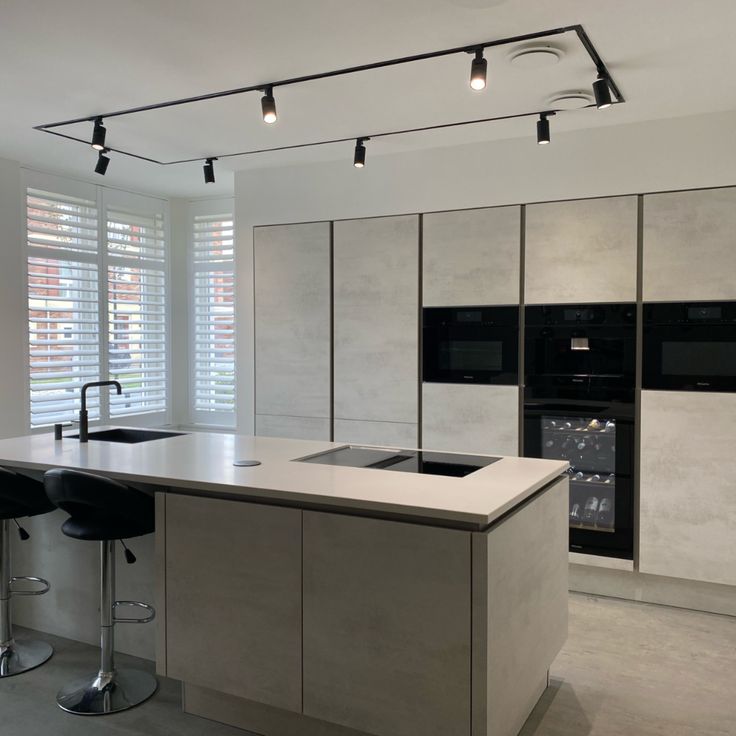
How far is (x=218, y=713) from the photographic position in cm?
268

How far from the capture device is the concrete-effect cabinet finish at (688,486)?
3.70 meters

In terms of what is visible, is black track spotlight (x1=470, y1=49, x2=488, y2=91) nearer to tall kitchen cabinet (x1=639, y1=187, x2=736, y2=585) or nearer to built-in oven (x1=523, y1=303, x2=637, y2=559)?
tall kitchen cabinet (x1=639, y1=187, x2=736, y2=585)

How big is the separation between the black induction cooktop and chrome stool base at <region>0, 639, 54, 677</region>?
58.8 inches

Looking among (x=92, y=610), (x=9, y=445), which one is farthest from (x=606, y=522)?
(x=9, y=445)

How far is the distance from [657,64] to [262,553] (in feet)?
8.44

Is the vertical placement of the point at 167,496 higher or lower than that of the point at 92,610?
higher

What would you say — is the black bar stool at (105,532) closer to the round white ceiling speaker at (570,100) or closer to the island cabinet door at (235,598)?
the island cabinet door at (235,598)

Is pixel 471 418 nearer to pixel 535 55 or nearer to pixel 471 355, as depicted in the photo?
pixel 471 355

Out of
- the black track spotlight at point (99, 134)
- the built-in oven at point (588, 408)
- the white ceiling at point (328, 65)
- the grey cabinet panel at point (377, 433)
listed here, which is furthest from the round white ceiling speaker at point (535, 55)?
the grey cabinet panel at point (377, 433)

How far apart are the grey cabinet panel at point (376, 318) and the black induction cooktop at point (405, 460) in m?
1.39

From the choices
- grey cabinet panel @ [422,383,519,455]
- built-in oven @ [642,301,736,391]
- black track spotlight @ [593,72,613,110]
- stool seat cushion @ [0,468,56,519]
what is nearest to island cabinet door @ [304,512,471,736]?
stool seat cushion @ [0,468,56,519]

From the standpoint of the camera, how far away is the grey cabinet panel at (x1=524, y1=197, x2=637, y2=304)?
152 inches

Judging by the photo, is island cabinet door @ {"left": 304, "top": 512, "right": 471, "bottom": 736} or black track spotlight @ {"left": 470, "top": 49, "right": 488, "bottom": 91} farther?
black track spotlight @ {"left": 470, "top": 49, "right": 488, "bottom": 91}

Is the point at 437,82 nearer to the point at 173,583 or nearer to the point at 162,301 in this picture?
the point at 173,583
